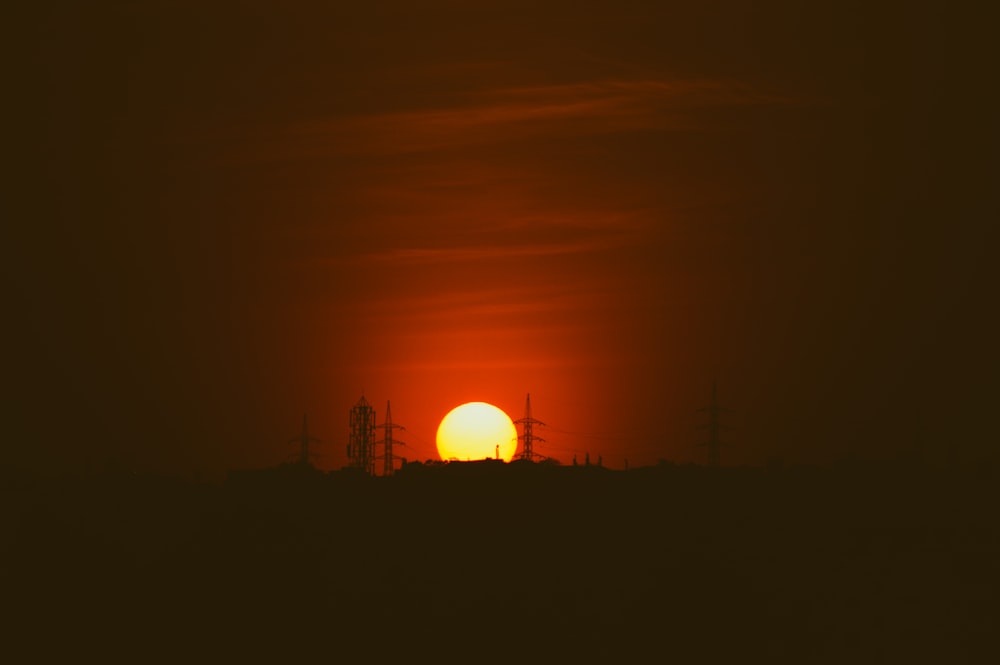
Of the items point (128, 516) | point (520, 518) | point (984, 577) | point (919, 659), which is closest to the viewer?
point (919, 659)

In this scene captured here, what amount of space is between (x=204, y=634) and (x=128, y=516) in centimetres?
1937

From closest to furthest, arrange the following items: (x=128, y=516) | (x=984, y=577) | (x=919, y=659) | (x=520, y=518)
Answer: (x=919, y=659) → (x=984, y=577) → (x=520, y=518) → (x=128, y=516)

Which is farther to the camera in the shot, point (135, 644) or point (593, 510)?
point (593, 510)

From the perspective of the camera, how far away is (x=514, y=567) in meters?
132

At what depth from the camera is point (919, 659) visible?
4636 inches

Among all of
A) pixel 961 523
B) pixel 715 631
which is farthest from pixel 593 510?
pixel 961 523

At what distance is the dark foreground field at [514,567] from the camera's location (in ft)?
406

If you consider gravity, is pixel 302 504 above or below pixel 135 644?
above

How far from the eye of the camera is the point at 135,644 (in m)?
127

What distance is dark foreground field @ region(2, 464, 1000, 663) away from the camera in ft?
406

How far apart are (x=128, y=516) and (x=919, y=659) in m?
65.5

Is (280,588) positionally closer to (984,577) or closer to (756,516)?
(756,516)

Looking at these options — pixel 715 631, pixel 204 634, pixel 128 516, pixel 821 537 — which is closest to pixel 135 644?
pixel 204 634

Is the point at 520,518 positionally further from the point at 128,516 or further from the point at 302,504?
the point at 128,516
